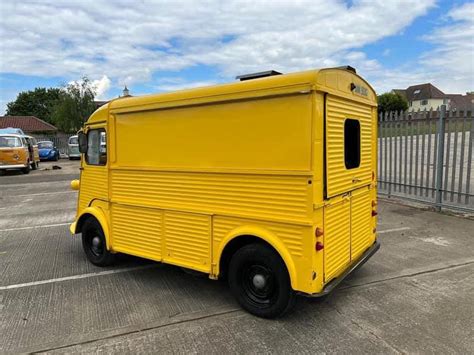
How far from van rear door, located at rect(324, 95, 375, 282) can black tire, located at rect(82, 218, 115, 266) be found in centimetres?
313

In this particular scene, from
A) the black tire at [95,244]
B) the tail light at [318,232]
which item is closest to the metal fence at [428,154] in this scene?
the tail light at [318,232]

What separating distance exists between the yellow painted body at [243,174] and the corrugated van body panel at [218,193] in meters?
0.01

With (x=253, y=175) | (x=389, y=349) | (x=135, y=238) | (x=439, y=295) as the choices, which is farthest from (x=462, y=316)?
(x=135, y=238)

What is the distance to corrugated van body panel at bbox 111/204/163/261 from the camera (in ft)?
15.2

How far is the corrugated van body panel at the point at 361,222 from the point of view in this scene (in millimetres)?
4391

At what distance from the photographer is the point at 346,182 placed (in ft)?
13.5

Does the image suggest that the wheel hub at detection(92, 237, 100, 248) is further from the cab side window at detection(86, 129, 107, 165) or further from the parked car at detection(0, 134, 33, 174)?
the parked car at detection(0, 134, 33, 174)

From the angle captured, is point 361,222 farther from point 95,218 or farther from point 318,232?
point 95,218

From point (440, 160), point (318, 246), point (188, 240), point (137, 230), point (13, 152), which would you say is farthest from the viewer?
point (13, 152)

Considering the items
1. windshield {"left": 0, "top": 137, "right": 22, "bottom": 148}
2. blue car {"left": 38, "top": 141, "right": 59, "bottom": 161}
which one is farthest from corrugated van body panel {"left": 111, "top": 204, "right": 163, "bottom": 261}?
blue car {"left": 38, "top": 141, "right": 59, "bottom": 161}

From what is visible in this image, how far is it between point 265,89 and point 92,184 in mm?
3172

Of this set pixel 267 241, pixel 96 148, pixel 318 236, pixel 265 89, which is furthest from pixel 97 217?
pixel 318 236

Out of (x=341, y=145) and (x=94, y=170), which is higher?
(x=341, y=145)

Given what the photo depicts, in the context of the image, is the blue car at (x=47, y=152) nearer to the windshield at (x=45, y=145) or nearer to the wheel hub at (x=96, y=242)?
the windshield at (x=45, y=145)
